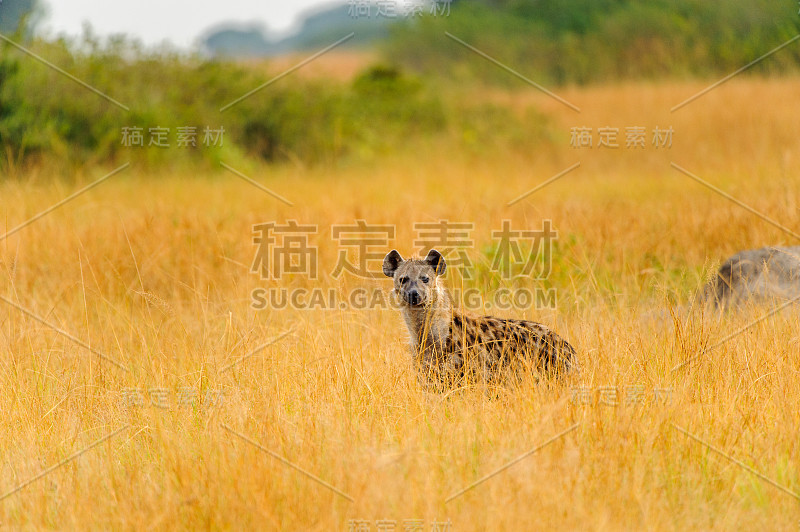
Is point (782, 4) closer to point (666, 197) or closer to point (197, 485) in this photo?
point (666, 197)

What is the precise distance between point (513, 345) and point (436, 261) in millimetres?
964

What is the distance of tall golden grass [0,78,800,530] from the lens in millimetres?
4141

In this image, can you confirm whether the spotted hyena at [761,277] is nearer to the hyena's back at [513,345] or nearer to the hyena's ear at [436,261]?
the hyena's back at [513,345]

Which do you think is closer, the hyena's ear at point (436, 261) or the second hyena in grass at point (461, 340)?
the second hyena in grass at point (461, 340)

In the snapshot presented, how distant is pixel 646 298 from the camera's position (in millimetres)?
8031

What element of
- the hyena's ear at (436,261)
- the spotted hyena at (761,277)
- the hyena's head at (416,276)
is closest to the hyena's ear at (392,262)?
the hyena's head at (416,276)

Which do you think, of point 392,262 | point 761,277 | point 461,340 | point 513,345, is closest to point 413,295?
point 461,340

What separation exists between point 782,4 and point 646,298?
22753mm

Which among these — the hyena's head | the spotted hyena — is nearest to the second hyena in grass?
the hyena's head

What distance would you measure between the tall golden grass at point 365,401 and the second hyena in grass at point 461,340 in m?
0.19

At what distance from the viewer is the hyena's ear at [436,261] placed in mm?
6168

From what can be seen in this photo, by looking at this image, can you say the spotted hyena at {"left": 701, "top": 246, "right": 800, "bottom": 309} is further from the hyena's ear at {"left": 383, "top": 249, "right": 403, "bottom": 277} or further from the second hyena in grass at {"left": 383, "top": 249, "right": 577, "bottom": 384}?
the hyena's ear at {"left": 383, "top": 249, "right": 403, "bottom": 277}

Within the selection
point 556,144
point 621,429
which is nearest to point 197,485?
point 621,429

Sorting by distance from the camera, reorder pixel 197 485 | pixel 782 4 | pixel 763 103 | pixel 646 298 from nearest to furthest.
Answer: pixel 197 485 < pixel 646 298 < pixel 763 103 < pixel 782 4
